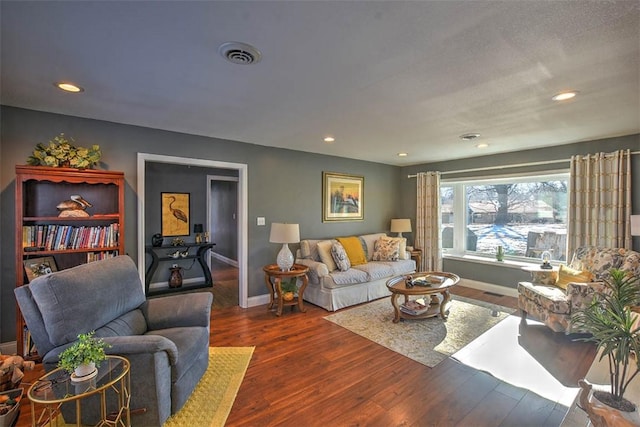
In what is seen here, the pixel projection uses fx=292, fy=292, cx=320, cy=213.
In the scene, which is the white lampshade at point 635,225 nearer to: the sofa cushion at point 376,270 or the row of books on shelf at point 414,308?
the row of books on shelf at point 414,308

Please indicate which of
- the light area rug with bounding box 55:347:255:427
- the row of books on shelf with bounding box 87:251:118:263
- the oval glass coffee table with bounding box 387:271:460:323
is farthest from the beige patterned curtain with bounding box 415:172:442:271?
the row of books on shelf with bounding box 87:251:118:263

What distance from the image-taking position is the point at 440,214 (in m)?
5.72

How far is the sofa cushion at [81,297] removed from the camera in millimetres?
1807

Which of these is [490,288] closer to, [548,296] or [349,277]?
[548,296]

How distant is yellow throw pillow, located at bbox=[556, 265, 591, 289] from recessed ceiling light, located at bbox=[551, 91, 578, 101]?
7.10ft

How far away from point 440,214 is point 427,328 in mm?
2858

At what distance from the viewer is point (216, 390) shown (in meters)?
2.28

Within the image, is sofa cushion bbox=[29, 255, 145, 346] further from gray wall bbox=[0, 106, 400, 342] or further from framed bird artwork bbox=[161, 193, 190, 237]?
framed bird artwork bbox=[161, 193, 190, 237]

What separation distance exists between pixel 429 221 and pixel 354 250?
1903 mm

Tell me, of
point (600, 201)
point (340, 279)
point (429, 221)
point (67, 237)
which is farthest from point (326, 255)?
point (600, 201)

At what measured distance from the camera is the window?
4582 mm

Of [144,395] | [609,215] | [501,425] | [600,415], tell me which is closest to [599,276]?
[609,215]

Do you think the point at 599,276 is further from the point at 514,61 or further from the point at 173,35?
the point at 173,35

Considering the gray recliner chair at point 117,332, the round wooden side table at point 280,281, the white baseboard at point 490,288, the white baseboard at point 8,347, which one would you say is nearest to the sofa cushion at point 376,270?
the round wooden side table at point 280,281
